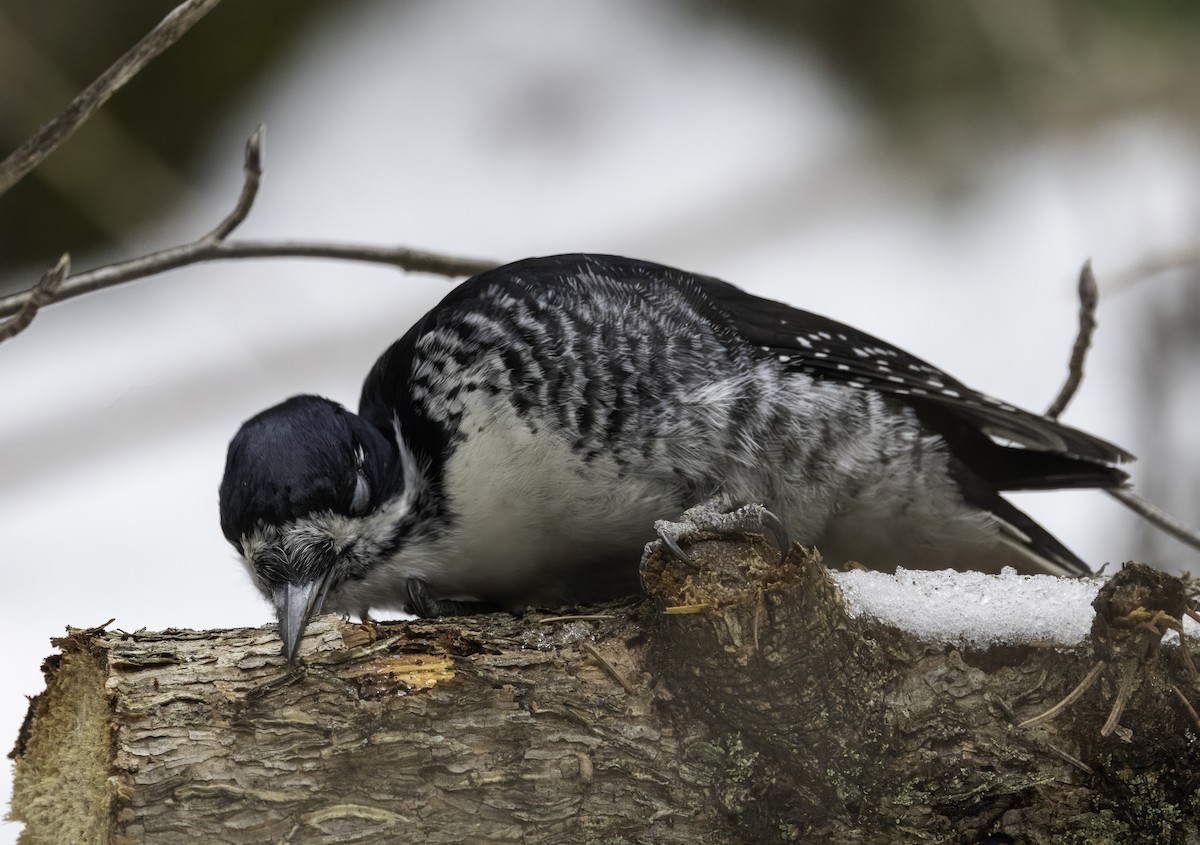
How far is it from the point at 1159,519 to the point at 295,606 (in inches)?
91.3

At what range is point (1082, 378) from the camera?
337 centimetres

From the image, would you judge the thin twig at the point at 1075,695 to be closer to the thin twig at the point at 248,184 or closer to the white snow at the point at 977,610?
the white snow at the point at 977,610

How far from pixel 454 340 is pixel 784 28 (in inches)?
126

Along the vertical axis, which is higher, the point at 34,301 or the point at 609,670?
the point at 34,301

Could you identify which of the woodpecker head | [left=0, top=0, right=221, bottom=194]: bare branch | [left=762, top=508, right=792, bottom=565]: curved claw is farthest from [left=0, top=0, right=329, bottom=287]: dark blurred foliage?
[left=762, top=508, right=792, bottom=565]: curved claw

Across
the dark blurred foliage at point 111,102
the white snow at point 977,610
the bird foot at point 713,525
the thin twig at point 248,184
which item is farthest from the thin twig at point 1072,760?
the dark blurred foliage at point 111,102

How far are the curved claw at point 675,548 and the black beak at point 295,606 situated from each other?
737 mm

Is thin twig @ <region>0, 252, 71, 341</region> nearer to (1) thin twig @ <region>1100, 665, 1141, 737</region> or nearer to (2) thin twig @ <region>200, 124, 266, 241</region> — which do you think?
(2) thin twig @ <region>200, 124, 266, 241</region>

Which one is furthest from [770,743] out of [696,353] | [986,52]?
[986,52]

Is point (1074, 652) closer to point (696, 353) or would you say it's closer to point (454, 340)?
point (696, 353)

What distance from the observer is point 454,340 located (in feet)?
10.1

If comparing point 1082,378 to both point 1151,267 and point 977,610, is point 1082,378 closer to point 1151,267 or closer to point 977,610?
point 1151,267

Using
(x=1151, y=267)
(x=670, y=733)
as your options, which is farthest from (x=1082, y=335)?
(x=670, y=733)

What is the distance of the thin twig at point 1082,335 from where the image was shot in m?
3.12
